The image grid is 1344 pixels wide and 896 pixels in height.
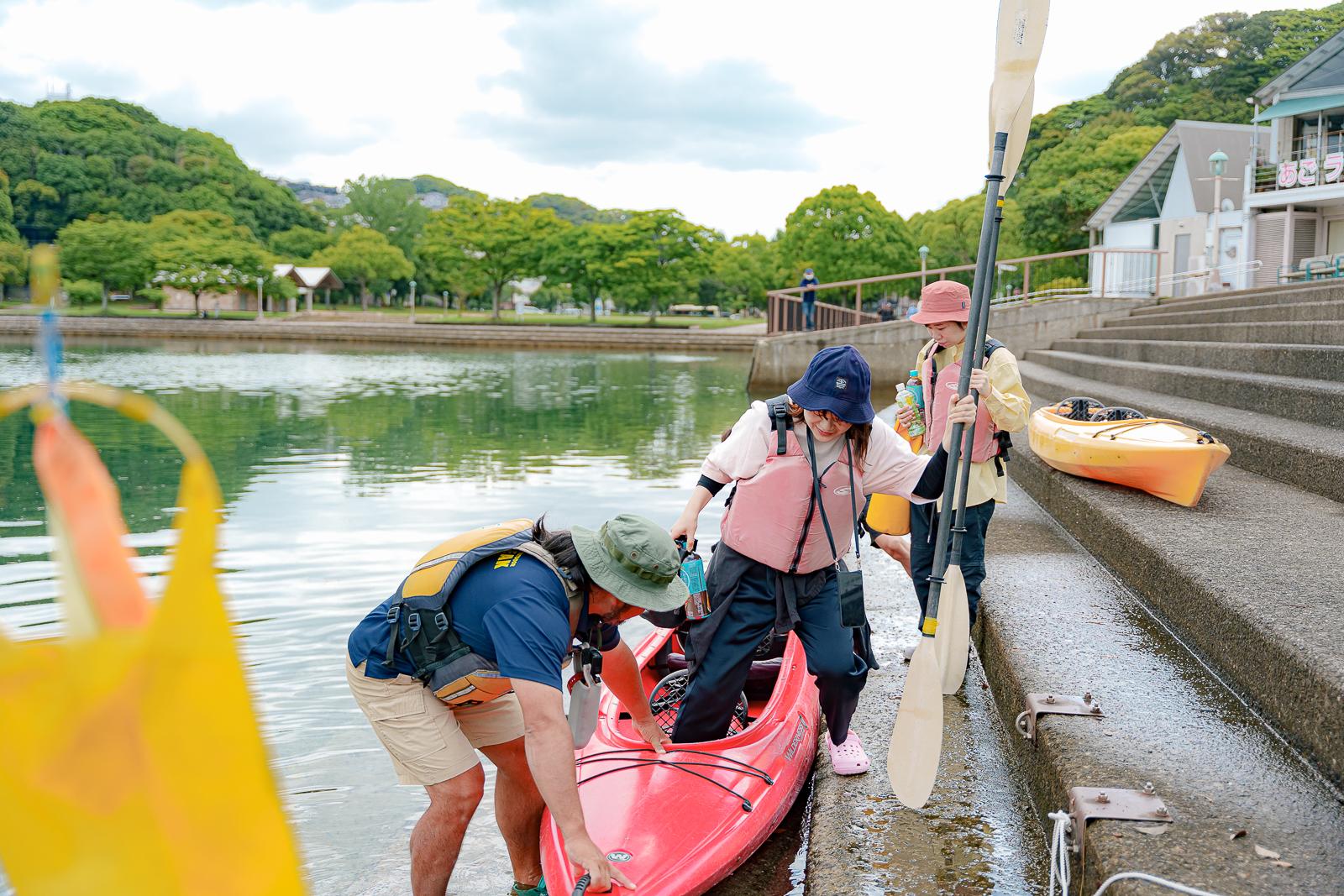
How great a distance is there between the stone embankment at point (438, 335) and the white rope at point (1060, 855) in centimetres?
4716

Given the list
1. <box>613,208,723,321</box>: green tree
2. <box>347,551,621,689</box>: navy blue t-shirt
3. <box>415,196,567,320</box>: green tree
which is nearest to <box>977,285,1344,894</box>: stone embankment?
<box>347,551,621,689</box>: navy blue t-shirt

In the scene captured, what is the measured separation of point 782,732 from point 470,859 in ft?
5.15

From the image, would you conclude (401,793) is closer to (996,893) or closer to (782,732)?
(782,732)

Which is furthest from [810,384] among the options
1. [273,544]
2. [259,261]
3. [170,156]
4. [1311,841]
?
[170,156]

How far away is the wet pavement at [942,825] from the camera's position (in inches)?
145

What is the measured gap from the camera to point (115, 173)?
96875 millimetres

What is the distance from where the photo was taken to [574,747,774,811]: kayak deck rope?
434 centimetres

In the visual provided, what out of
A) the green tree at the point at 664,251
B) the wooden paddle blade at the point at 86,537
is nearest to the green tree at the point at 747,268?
the green tree at the point at 664,251

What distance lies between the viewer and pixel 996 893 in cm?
358

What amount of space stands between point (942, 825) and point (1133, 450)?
3.62 m

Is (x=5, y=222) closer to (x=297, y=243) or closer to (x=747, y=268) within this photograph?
(x=297, y=243)

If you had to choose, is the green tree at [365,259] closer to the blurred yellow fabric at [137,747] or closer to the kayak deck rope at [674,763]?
the kayak deck rope at [674,763]

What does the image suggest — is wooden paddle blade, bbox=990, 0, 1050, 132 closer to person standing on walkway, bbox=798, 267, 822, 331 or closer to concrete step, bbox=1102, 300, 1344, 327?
concrete step, bbox=1102, 300, 1344, 327

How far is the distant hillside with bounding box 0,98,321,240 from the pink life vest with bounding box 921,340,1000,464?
89.1 meters
